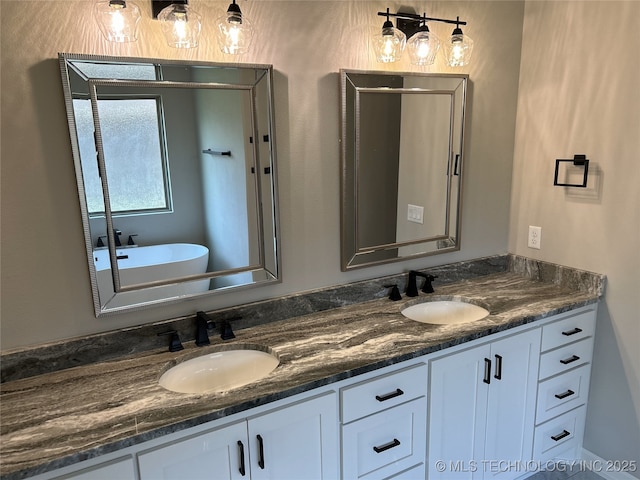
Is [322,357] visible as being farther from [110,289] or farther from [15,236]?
[15,236]

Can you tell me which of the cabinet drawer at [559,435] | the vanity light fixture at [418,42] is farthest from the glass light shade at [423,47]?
the cabinet drawer at [559,435]

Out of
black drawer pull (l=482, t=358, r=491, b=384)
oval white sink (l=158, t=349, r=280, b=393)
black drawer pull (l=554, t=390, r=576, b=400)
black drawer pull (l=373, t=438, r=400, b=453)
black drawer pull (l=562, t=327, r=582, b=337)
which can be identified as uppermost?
oval white sink (l=158, t=349, r=280, b=393)

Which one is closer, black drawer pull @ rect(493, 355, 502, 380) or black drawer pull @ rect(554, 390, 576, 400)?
black drawer pull @ rect(493, 355, 502, 380)

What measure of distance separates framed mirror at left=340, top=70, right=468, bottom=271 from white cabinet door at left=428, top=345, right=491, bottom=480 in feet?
1.94

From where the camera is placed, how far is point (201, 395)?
1343 millimetres

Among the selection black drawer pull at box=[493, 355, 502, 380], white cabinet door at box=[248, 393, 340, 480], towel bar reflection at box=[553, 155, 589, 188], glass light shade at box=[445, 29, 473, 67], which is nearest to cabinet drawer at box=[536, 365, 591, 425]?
black drawer pull at box=[493, 355, 502, 380]

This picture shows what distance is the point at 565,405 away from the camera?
217 cm

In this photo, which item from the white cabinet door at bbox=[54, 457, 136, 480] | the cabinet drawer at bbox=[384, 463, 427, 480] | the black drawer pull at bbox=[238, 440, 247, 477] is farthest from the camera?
the cabinet drawer at bbox=[384, 463, 427, 480]

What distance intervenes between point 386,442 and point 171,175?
4.11 ft

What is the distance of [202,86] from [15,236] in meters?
0.78

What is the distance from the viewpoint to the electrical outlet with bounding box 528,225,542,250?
7.84ft

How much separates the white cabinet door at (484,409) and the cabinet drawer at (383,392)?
0.08 m

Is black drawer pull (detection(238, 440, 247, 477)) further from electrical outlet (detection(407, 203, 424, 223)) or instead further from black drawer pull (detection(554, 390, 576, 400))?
black drawer pull (detection(554, 390, 576, 400))

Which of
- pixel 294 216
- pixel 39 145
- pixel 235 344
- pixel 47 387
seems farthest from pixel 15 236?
pixel 294 216
